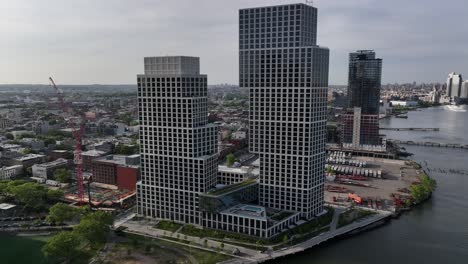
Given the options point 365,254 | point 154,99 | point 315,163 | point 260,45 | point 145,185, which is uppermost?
point 260,45

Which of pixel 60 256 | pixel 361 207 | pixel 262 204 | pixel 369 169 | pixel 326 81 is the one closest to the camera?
pixel 60 256

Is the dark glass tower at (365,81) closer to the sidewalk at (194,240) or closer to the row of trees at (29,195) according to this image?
the sidewalk at (194,240)

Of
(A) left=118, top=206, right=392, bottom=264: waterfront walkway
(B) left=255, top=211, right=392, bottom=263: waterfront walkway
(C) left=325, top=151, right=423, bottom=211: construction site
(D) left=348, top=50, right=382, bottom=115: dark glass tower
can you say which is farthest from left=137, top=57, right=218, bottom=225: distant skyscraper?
(D) left=348, top=50, right=382, bottom=115: dark glass tower

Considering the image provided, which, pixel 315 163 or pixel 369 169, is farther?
pixel 369 169

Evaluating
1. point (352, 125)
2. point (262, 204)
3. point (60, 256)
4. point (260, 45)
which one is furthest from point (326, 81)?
point (352, 125)

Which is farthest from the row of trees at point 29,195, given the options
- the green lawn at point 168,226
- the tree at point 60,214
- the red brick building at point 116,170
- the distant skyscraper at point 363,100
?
the distant skyscraper at point 363,100

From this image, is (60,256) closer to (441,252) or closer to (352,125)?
(441,252)

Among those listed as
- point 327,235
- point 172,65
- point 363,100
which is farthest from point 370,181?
point 172,65
